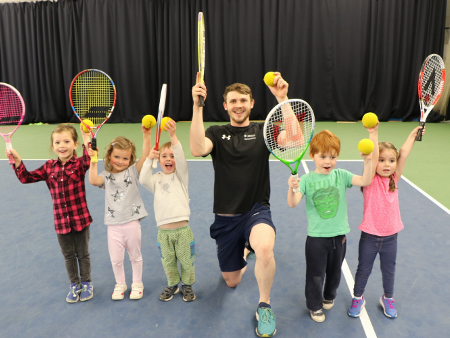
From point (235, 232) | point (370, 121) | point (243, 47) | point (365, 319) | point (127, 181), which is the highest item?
point (243, 47)

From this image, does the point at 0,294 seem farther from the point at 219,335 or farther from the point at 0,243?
the point at 219,335

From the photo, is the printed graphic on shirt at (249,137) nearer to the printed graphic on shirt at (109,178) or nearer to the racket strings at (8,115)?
the printed graphic on shirt at (109,178)

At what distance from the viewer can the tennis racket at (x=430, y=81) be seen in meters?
2.79

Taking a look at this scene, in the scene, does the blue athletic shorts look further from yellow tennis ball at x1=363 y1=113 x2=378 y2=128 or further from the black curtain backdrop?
the black curtain backdrop

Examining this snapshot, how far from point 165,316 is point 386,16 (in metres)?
10.3

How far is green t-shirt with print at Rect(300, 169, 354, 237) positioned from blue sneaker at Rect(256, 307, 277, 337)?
56 cm

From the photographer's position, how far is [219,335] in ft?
7.45

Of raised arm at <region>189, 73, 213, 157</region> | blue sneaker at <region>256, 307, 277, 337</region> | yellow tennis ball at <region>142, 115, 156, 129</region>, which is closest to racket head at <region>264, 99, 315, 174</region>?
raised arm at <region>189, 73, 213, 157</region>

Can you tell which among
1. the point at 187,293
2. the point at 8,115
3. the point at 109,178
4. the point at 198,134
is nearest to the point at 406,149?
the point at 198,134

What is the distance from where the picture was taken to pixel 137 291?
2691mm

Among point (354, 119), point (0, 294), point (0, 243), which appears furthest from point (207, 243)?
point (354, 119)

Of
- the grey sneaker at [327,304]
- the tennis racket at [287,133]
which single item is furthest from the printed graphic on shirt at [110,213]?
the grey sneaker at [327,304]

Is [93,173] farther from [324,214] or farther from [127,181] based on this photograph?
[324,214]

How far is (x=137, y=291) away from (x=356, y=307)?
1.52 m
